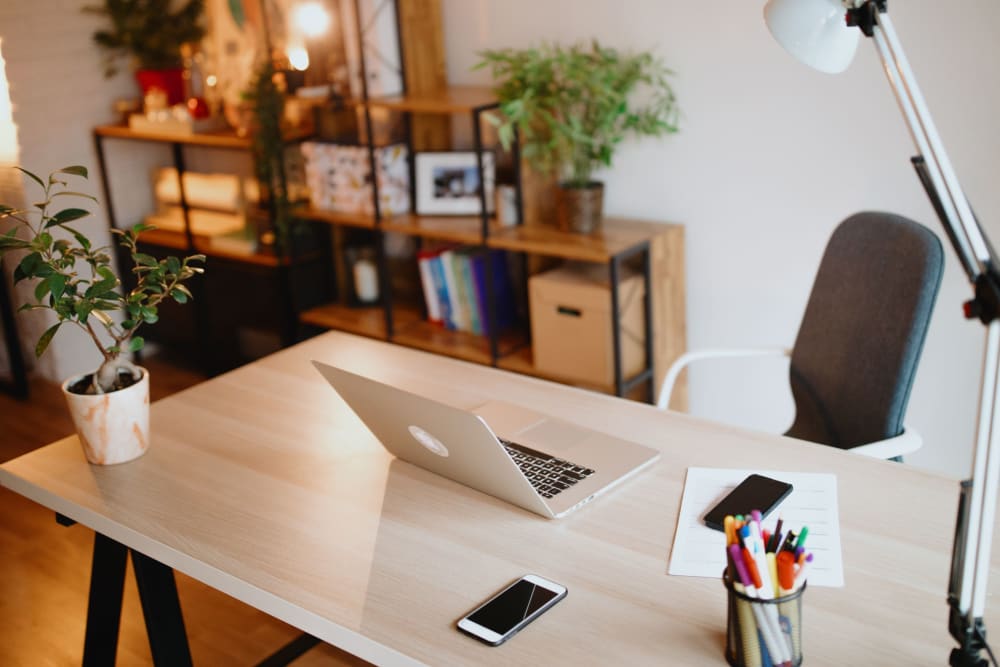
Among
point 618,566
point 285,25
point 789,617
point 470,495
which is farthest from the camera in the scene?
point 285,25

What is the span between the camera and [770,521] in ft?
5.23

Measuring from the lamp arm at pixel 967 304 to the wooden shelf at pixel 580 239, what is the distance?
75.2 inches

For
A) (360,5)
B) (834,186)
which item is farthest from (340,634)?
(360,5)

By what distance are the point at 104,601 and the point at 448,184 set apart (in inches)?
75.6

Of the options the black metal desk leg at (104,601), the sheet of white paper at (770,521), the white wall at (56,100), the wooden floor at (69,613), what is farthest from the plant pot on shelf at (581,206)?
the white wall at (56,100)

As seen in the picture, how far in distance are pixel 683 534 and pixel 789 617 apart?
344 mm

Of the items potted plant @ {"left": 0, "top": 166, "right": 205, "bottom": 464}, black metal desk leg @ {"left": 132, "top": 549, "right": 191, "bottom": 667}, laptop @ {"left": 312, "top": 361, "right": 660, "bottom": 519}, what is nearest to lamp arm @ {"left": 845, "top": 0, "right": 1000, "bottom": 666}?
laptop @ {"left": 312, "top": 361, "right": 660, "bottom": 519}

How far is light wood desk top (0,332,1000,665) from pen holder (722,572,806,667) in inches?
1.9

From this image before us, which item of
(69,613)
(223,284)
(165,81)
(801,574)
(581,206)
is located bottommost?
(69,613)

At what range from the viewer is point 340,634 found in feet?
4.64

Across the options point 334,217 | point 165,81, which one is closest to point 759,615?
point 334,217

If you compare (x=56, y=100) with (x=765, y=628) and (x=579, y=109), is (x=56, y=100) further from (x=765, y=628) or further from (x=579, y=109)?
(x=765, y=628)

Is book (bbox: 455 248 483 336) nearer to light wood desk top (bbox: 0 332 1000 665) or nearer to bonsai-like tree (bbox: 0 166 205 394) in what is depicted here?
light wood desk top (bbox: 0 332 1000 665)

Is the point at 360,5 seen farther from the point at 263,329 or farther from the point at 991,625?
the point at 991,625
